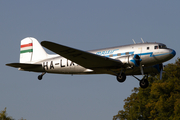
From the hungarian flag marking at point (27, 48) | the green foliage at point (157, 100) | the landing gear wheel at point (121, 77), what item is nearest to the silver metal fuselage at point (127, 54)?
the landing gear wheel at point (121, 77)

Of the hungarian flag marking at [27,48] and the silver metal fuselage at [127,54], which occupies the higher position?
the hungarian flag marking at [27,48]

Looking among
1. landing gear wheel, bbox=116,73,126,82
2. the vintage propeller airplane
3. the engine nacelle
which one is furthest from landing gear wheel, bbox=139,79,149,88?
the engine nacelle

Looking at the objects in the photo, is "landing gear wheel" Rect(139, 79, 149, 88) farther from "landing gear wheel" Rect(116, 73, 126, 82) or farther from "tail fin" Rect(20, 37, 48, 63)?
"tail fin" Rect(20, 37, 48, 63)

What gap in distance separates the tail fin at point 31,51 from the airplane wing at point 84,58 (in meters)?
5.87

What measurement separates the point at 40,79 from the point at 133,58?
8.71 m

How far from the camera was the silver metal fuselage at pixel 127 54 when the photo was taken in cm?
2514

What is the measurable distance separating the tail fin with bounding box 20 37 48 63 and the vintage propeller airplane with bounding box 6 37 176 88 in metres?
1.78

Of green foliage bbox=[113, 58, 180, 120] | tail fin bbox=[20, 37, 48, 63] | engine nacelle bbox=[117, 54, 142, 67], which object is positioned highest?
tail fin bbox=[20, 37, 48, 63]

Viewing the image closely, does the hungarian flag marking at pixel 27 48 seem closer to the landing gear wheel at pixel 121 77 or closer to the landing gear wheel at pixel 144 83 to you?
the landing gear wheel at pixel 121 77

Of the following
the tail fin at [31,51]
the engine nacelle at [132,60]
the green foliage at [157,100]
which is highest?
the tail fin at [31,51]

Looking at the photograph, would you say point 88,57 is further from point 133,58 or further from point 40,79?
point 40,79

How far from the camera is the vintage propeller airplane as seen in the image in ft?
81.3

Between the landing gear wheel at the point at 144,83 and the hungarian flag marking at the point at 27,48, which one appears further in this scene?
the hungarian flag marking at the point at 27,48

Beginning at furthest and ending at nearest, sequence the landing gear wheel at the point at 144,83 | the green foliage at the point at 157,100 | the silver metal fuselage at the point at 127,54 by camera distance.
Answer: the green foliage at the point at 157,100 → the landing gear wheel at the point at 144,83 → the silver metal fuselage at the point at 127,54
